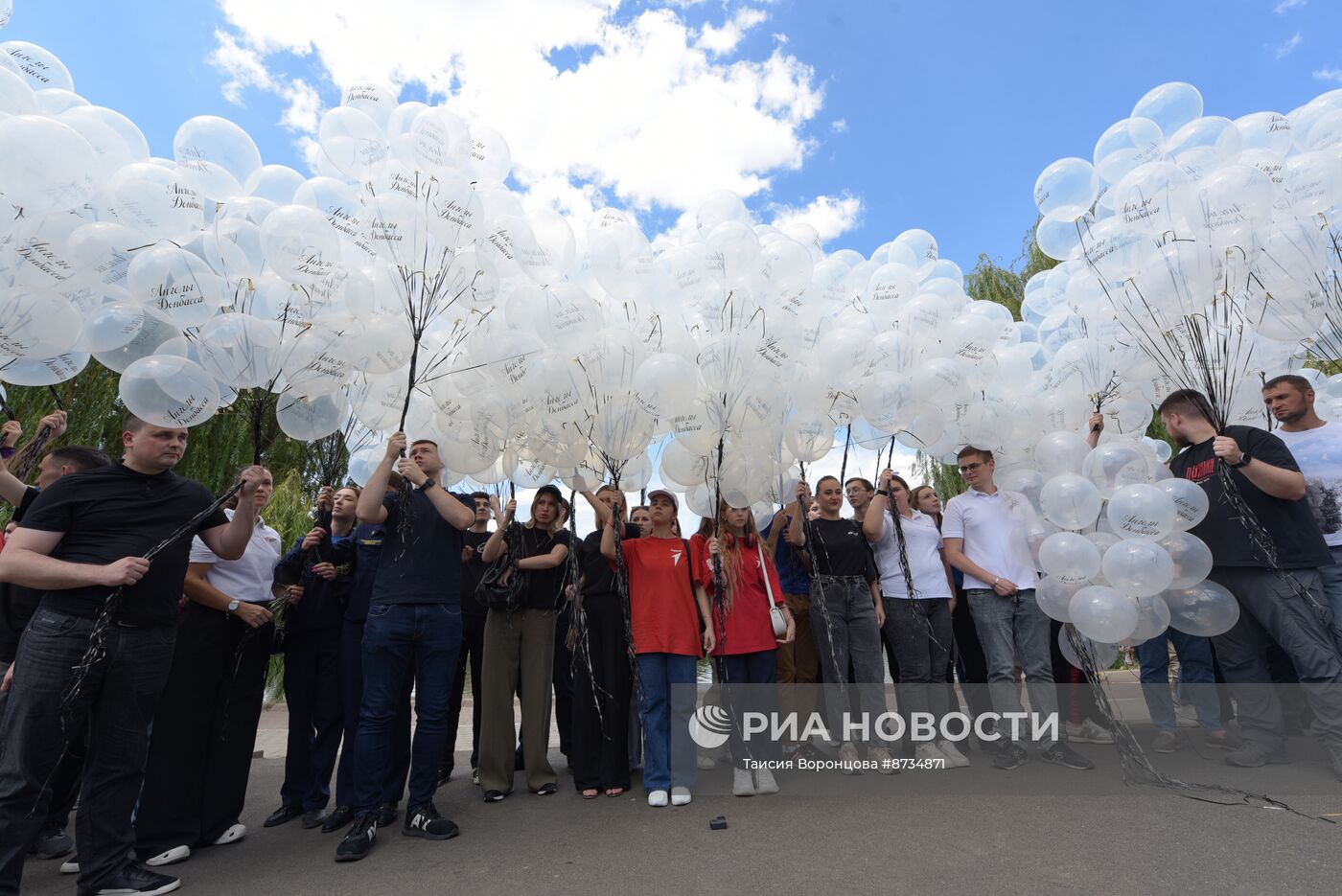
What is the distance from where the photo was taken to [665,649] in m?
3.64

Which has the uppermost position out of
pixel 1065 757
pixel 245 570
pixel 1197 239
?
pixel 1197 239

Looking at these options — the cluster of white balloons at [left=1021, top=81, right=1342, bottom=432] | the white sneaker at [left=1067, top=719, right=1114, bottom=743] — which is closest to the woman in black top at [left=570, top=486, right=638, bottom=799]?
the white sneaker at [left=1067, top=719, right=1114, bottom=743]

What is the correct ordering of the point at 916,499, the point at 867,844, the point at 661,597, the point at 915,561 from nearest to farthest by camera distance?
the point at 867,844 → the point at 661,597 → the point at 915,561 → the point at 916,499

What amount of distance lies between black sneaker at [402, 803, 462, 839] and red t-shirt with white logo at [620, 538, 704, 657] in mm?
1175

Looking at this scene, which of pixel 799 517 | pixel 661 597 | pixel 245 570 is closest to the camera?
pixel 245 570

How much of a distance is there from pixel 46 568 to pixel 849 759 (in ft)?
12.4

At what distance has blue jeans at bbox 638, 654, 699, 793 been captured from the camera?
11.7 feet

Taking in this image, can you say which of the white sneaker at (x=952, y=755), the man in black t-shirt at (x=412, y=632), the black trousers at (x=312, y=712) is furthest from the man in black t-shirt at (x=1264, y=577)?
the black trousers at (x=312, y=712)

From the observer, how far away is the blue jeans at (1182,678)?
13.7 ft

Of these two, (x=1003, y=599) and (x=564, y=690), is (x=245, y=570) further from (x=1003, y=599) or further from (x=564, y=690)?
(x=1003, y=599)

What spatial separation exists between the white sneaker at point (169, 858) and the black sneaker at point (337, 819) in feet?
1.85

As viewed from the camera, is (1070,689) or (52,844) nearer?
(52,844)

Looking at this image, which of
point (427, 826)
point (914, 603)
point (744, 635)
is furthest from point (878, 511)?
point (427, 826)

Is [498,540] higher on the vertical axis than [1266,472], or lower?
lower
